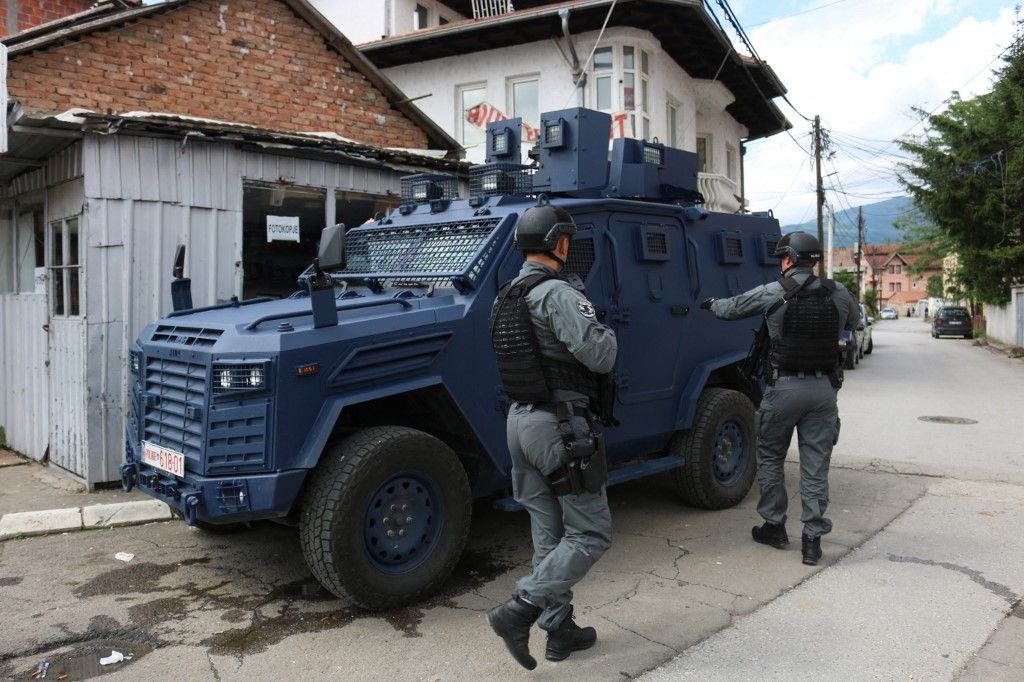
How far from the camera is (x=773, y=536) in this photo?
5.27m

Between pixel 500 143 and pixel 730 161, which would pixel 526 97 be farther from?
pixel 500 143

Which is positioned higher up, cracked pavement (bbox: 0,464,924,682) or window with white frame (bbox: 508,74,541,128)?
window with white frame (bbox: 508,74,541,128)

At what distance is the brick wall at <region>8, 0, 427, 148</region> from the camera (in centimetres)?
862

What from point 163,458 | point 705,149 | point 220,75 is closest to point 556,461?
point 163,458

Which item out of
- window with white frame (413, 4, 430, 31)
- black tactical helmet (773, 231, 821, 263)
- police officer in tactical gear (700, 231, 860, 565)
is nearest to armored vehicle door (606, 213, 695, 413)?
police officer in tactical gear (700, 231, 860, 565)

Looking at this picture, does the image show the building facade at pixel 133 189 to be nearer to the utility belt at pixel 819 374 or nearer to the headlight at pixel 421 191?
the headlight at pixel 421 191

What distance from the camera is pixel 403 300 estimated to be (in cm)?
462

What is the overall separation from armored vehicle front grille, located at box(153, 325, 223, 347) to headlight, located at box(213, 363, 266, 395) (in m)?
0.26

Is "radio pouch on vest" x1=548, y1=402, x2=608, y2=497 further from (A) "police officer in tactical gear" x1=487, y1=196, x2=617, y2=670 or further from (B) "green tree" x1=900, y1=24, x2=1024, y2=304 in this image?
(B) "green tree" x1=900, y1=24, x2=1024, y2=304

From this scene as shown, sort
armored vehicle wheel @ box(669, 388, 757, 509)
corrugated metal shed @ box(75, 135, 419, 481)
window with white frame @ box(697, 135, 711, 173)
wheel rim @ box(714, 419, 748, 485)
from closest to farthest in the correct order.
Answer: armored vehicle wheel @ box(669, 388, 757, 509) → wheel rim @ box(714, 419, 748, 485) → corrugated metal shed @ box(75, 135, 419, 481) → window with white frame @ box(697, 135, 711, 173)

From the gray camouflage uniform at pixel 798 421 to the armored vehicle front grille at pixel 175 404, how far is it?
3.11 m

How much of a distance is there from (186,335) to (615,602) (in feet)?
8.88

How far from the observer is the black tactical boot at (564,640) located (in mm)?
3662

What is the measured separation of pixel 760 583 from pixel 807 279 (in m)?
1.84
